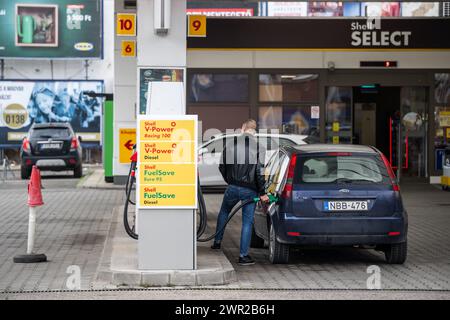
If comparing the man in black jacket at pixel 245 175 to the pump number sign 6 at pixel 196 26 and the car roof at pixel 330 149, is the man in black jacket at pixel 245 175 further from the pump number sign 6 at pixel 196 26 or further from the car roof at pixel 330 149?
the pump number sign 6 at pixel 196 26

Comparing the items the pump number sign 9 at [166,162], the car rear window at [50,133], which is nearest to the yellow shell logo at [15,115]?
the car rear window at [50,133]

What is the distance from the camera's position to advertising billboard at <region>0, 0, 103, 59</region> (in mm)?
41219

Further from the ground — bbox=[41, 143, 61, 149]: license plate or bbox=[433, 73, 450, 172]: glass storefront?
bbox=[433, 73, 450, 172]: glass storefront

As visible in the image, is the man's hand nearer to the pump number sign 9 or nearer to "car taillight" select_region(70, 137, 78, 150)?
the pump number sign 9

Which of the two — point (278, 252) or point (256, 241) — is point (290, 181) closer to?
point (278, 252)

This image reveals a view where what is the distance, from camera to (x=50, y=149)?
29750mm

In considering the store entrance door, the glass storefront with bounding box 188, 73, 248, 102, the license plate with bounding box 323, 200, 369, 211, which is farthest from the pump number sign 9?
the store entrance door

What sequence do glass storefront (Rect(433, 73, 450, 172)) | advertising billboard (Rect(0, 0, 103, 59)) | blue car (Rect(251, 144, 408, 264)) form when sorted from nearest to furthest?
blue car (Rect(251, 144, 408, 264)), glass storefront (Rect(433, 73, 450, 172)), advertising billboard (Rect(0, 0, 103, 59))

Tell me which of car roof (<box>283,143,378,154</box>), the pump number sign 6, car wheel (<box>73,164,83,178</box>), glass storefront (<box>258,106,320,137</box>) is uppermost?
the pump number sign 6

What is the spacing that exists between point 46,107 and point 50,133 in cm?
1151

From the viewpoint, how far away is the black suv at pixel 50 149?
2973 centimetres

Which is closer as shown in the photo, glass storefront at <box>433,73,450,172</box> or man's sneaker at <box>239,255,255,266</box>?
man's sneaker at <box>239,255,255,266</box>

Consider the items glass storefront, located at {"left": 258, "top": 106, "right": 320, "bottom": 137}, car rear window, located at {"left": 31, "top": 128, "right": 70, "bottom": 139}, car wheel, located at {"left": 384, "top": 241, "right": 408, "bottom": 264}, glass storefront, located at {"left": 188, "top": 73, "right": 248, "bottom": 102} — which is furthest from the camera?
car rear window, located at {"left": 31, "top": 128, "right": 70, "bottom": 139}

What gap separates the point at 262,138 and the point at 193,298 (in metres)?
15.1
